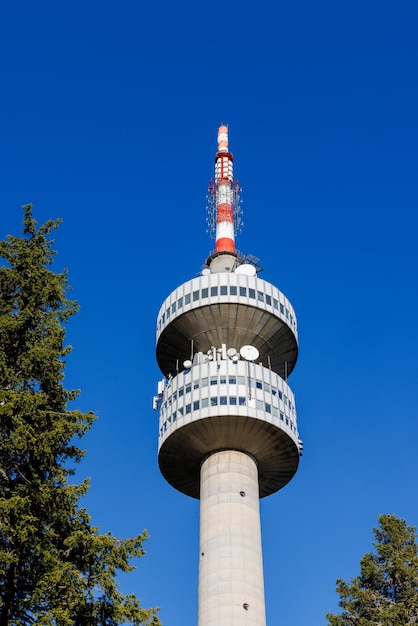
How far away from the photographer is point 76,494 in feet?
92.1

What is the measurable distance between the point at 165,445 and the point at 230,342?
877 centimetres

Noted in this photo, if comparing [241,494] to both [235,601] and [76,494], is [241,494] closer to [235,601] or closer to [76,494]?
[235,601]

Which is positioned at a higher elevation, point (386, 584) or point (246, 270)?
point (246, 270)

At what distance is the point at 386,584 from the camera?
143 ft

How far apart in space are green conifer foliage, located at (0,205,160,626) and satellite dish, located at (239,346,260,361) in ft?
88.9

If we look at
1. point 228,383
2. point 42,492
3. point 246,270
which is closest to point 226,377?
point 228,383

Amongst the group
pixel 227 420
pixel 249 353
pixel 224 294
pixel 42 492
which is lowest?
pixel 42 492

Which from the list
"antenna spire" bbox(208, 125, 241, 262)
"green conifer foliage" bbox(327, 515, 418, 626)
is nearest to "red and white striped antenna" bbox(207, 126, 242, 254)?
"antenna spire" bbox(208, 125, 241, 262)

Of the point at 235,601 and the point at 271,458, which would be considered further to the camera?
the point at 271,458

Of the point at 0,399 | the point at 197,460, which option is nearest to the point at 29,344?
the point at 0,399

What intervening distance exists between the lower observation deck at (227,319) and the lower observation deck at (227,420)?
10.0 ft

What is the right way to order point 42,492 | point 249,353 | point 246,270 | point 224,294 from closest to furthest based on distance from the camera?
point 42,492 < point 249,353 < point 224,294 < point 246,270

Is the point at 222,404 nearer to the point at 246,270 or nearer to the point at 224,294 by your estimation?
the point at 224,294

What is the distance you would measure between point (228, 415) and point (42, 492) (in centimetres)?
2693
